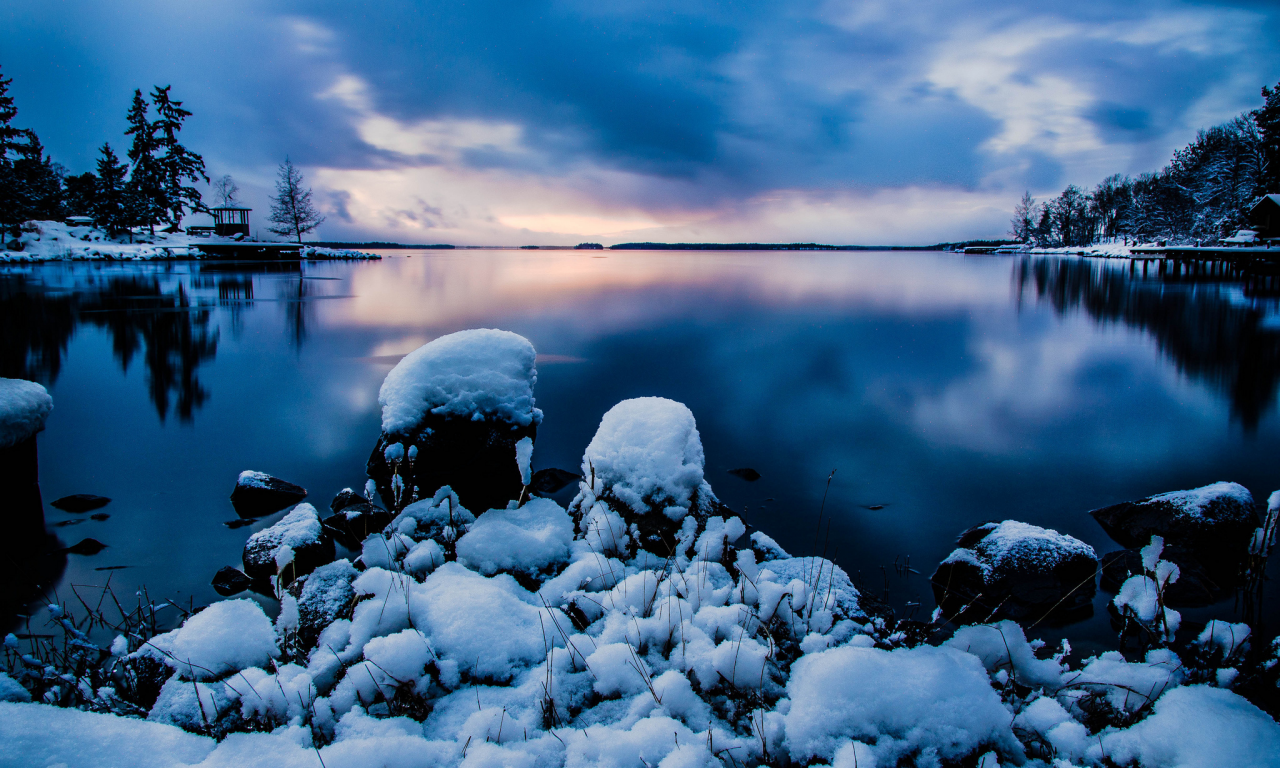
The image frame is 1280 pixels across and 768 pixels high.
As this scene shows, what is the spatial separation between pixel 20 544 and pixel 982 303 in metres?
34.7

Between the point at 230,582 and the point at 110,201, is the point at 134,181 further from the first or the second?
the point at 230,582

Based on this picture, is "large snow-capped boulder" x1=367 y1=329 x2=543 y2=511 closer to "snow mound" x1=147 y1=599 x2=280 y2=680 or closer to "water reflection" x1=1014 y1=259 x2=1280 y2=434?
"snow mound" x1=147 y1=599 x2=280 y2=680

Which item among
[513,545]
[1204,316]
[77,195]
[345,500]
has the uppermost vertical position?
[77,195]

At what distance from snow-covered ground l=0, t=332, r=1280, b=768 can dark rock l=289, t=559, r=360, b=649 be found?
1 centimetres

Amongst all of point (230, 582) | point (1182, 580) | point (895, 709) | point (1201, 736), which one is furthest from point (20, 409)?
point (1182, 580)

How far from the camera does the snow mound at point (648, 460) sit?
4.86 m

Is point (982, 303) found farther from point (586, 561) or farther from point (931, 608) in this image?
point (586, 561)

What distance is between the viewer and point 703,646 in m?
3.16

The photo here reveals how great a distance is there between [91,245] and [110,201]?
4633 mm

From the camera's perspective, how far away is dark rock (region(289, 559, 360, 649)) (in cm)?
356

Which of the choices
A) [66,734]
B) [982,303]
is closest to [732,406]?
[66,734]

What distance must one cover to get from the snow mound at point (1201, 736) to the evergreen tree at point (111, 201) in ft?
251

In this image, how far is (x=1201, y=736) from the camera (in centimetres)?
253

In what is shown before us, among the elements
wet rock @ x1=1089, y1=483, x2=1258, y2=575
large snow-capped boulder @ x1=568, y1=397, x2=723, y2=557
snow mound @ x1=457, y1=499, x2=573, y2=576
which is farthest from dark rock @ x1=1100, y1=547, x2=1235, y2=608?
snow mound @ x1=457, y1=499, x2=573, y2=576
